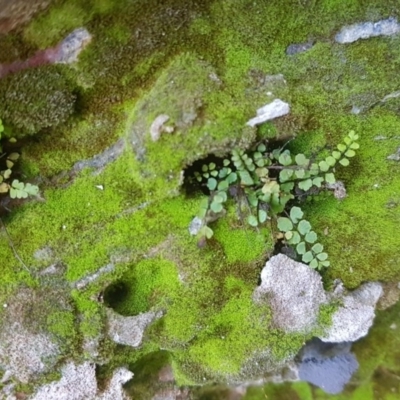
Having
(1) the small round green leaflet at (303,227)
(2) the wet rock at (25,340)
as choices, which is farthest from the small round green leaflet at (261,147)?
(2) the wet rock at (25,340)

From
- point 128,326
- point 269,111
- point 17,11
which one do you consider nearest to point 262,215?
point 269,111

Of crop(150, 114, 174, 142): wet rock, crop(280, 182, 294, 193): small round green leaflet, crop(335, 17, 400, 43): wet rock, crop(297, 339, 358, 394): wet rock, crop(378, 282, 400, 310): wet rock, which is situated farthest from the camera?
crop(297, 339, 358, 394): wet rock

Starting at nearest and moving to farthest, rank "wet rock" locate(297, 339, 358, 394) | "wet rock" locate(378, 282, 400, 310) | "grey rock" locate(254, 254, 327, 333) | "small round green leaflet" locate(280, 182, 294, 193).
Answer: "small round green leaflet" locate(280, 182, 294, 193), "grey rock" locate(254, 254, 327, 333), "wet rock" locate(378, 282, 400, 310), "wet rock" locate(297, 339, 358, 394)

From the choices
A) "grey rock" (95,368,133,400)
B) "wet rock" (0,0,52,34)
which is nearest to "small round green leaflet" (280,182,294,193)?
"grey rock" (95,368,133,400)

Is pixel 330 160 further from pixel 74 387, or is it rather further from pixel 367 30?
pixel 74 387

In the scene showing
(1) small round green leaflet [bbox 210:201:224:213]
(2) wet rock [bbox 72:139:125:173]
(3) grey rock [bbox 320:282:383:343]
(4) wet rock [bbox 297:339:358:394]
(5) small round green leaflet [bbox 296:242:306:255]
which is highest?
(2) wet rock [bbox 72:139:125:173]

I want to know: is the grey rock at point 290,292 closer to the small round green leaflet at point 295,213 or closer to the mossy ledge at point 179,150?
the mossy ledge at point 179,150

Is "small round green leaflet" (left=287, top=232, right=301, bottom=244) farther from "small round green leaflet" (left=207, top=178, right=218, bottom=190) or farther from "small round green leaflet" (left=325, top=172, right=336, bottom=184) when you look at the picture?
"small round green leaflet" (left=207, top=178, right=218, bottom=190)
